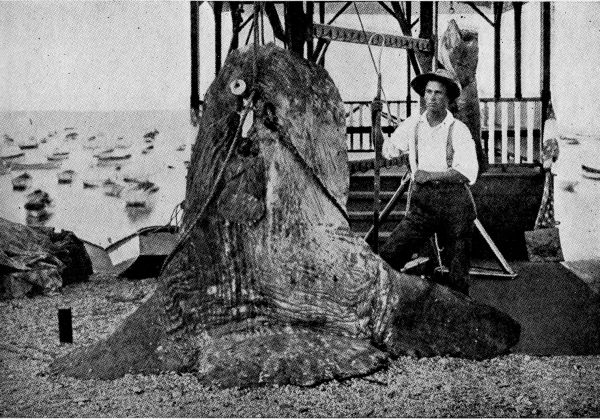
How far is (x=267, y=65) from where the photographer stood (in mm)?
4195

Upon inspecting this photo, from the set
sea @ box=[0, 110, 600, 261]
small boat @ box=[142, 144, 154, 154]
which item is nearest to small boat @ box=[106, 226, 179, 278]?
sea @ box=[0, 110, 600, 261]

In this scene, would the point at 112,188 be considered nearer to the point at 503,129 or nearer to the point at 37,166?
the point at 37,166

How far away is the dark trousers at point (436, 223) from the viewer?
4.90m

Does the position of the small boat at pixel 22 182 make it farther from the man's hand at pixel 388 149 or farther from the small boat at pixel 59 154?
the man's hand at pixel 388 149

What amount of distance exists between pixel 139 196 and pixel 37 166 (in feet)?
7.17

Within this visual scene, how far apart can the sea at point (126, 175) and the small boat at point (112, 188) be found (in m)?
0.07

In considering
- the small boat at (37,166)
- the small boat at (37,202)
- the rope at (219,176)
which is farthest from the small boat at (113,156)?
the rope at (219,176)

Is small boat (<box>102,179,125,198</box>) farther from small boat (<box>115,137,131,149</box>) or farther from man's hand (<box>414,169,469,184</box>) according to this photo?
man's hand (<box>414,169,469,184</box>)

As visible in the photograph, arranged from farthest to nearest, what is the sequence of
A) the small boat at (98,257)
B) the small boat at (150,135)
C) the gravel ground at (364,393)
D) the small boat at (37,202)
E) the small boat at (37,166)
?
the small boat at (150,135) → the small boat at (37,202) → the small boat at (98,257) → the small boat at (37,166) → the gravel ground at (364,393)

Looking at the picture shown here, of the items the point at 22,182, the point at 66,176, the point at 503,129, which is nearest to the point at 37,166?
the point at 22,182

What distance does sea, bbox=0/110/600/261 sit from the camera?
7.97 meters

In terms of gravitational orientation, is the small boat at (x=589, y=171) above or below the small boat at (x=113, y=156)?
below

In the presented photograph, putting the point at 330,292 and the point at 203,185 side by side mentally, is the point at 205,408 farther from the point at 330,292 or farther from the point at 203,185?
the point at 203,185

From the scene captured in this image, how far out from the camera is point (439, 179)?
4.84 meters
